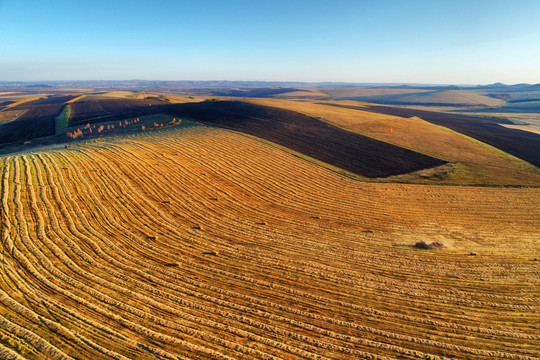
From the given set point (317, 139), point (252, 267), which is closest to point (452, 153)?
point (317, 139)

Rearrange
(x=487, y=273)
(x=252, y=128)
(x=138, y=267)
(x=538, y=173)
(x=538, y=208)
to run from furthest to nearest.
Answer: (x=252, y=128), (x=538, y=173), (x=538, y=208), (x=487, y=273), (x=138, y=267)

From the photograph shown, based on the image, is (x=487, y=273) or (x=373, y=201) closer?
(x=487, y=273)

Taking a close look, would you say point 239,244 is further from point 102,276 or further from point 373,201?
point 373,201

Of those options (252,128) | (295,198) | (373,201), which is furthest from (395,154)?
(252,128)

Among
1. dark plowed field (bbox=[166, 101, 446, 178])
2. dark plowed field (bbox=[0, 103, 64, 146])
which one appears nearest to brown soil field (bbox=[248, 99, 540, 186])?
dark plowed field (bbox=[166, 101, 446, 178])

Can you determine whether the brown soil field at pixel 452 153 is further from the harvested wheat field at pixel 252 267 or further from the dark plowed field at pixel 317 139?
the harvested wheat field at pixel 252 267

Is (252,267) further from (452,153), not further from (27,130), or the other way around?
(27,130)

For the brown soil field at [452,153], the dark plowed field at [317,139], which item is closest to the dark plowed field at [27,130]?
the dark plowed field at [317,139]
